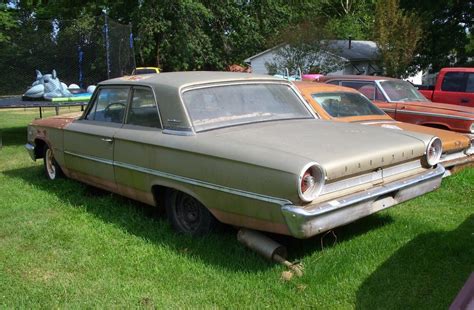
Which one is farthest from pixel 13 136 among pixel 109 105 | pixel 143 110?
pixel 143 110

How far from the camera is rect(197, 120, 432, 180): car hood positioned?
358 cm

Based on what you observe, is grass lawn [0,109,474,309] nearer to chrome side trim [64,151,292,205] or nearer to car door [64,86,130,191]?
car door [64,86,130,191]

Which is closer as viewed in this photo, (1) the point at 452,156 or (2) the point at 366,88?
(1) the point at 452,156

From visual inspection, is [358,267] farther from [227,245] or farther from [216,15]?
[216,15]

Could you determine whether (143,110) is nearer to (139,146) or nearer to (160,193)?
A: (139,146)

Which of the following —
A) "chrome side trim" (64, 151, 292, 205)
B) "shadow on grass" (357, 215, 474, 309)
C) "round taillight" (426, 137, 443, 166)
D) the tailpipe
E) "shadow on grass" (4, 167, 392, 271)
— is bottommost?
"shadow on grass" (357, 215, 474, 309)

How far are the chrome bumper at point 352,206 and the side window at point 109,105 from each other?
2.45 meters

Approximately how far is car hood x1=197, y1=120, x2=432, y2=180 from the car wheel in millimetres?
611

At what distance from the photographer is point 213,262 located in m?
3.99

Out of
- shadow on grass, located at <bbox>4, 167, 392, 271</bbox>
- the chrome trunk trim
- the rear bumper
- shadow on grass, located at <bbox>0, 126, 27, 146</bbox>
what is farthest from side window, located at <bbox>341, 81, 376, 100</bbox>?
shadow on grass, located at <bbox>0, 126, 27, 146</bbox>

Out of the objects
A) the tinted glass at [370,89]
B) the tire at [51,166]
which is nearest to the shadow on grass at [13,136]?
the tire at [51,166]

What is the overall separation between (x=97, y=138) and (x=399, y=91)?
553cm

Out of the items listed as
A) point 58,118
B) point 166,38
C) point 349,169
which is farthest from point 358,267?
point 166,38

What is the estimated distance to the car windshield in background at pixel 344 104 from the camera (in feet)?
21.7
